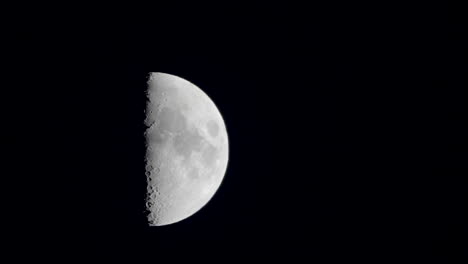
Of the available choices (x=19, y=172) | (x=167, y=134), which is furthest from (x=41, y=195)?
(x=167, y=134)

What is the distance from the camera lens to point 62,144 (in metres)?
4.89

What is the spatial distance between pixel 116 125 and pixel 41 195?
45.2 inches

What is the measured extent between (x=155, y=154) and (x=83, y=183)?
96 centimetres

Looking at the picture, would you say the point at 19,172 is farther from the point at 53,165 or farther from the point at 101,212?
the point at 101,212

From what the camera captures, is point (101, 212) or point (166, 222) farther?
point (166, 222)

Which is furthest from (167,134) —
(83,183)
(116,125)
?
(83,183)

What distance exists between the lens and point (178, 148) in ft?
18.4

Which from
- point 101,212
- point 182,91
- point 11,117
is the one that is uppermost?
point 182,91

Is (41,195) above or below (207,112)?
below

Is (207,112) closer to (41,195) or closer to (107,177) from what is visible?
(107,177)

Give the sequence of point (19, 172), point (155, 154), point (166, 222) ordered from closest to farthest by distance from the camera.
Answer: point (19, 172) → point (155, 154) → point (166, 222)

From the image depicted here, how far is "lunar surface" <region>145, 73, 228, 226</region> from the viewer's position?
18.1 feet

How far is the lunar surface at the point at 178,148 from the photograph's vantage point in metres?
5.50

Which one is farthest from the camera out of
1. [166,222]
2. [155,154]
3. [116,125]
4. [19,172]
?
[166,222]
